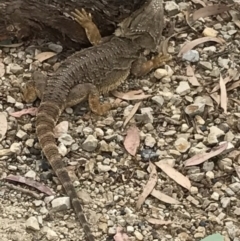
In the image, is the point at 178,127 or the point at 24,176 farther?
the point at 178,127

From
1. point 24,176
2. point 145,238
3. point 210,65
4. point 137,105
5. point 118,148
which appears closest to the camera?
point 145,238

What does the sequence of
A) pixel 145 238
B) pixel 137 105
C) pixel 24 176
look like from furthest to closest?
pixel 137 105, pixel 24 176, pixel 145 238

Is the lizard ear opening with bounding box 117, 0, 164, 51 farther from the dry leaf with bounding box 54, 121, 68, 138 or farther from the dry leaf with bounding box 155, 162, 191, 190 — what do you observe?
the dry leaf with bounding box 155, 162, 191, 190

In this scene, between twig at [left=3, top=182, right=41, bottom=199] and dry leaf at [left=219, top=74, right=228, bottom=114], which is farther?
dry leaf at [left=219, top=74, right=228, bottom=114]

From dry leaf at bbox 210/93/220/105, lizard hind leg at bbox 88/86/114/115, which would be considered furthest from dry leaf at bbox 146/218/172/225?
dry leaf at bbox 210/93/220/105

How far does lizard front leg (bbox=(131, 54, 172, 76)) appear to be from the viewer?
5762mm

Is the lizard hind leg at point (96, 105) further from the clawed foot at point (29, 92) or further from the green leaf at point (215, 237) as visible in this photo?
the green leaf at point (215, 237)

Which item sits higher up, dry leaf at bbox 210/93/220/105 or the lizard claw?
the lizard claw

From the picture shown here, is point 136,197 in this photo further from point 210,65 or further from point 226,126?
point 210,65

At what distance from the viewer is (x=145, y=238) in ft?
14.7

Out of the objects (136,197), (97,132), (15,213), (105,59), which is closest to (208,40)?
(105,59)

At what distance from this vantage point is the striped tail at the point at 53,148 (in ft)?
14.7

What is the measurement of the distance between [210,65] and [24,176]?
78.8 inches

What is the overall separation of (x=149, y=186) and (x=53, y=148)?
0.73 m
